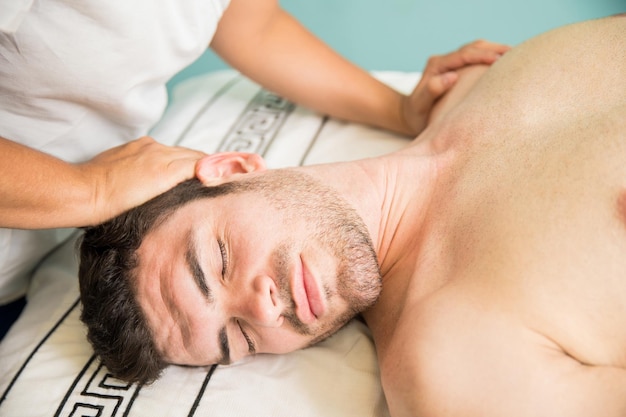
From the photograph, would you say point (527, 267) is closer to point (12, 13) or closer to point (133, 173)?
point (133, 173)

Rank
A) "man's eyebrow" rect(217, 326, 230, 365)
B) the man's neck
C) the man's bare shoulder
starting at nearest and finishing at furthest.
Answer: the man's bare shoulder
"man's eyebrow" rect(217, 326, 230, 365)
the man's neck

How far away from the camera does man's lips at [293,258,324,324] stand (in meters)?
1.04

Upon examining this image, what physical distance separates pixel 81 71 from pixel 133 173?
21 centimetres

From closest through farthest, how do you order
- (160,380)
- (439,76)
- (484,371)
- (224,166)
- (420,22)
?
(484,371) → (160,380) → (224,166) → (439,76) → (420,22)

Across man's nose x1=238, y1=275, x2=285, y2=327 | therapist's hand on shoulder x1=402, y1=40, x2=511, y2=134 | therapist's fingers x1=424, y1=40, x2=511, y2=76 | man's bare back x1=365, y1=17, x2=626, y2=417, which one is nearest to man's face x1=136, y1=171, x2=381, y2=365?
man's nose x1=238, y1=275, x2=285, y2=327

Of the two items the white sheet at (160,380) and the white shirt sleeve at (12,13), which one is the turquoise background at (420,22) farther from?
the white shirt sleeve at (12,13)

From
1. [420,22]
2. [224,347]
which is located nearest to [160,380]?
[224,347]

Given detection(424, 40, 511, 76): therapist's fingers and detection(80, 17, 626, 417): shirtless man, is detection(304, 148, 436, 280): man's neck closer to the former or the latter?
detection(80, 17, 626, 417): shirtless man

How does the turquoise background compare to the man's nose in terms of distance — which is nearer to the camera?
the man's nose

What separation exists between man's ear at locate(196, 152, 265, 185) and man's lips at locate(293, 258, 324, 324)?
0.88ft

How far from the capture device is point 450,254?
104 cm

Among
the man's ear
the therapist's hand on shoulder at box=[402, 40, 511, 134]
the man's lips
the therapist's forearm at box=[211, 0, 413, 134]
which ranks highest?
the therapist's hand on shoulder at box=[402, 40, 511, 134]

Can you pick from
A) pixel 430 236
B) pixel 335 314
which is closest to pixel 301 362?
pixel 335 314

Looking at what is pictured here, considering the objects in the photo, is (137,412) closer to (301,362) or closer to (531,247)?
(301,362)
